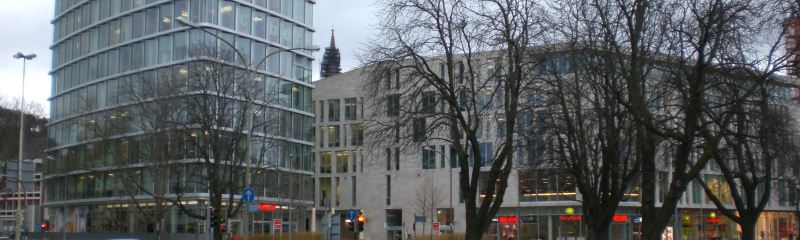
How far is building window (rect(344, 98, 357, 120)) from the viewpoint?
84750 millimetres

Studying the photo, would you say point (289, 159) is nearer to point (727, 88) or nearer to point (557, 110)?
point (557, 110)

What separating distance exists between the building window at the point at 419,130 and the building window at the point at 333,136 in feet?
192

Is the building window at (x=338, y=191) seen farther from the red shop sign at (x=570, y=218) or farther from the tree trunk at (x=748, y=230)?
the tree trunk at (x=748, y=230)

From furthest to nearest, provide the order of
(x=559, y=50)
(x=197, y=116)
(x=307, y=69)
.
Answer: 1. (x=307, y=69)
2. (x=197, y=116)
3. (x=559, y=50)

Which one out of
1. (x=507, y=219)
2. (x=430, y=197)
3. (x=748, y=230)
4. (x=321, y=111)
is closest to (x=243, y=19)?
(x=430, y=197)

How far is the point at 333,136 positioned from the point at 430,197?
597 inches

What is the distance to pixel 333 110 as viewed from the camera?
87500mm

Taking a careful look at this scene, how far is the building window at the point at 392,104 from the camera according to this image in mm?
29062

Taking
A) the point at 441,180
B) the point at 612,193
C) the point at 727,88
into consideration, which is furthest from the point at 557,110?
the point at 441,180

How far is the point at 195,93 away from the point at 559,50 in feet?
69.7

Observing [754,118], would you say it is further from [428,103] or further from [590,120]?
[428,103]

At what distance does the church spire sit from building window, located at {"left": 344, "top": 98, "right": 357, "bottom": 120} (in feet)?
233

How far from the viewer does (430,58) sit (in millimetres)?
30016

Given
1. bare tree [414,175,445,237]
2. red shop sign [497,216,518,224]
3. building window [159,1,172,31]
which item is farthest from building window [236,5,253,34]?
red shop sign [497,216,518,224]
